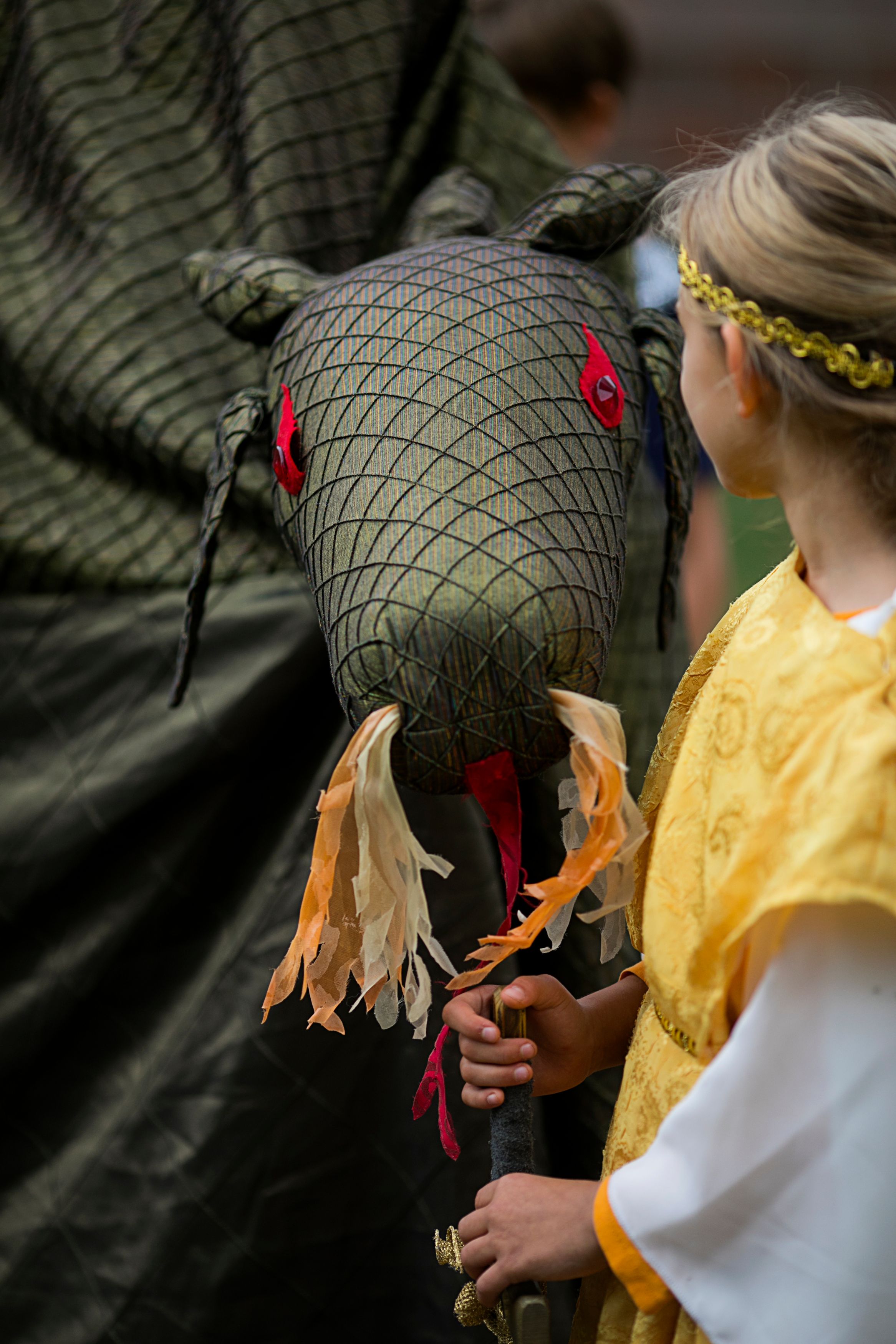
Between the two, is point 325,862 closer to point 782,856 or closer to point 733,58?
point 782,856

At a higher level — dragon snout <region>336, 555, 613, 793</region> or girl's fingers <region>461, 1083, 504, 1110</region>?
dragon snout <region>336, 555, 613, 793</region>

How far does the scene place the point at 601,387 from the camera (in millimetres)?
692

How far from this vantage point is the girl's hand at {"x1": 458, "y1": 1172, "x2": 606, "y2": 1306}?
0.57 metres

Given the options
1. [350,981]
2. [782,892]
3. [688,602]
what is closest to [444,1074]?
[350,981]

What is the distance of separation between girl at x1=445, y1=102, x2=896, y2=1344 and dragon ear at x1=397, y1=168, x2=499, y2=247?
288mm

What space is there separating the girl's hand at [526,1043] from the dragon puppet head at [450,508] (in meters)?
0.04

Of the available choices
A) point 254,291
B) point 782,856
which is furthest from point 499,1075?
point 254,291

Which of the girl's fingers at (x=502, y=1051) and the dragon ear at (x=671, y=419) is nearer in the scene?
the girl's fingers at (x=502, y=1051)

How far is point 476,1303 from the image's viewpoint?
0.63 m

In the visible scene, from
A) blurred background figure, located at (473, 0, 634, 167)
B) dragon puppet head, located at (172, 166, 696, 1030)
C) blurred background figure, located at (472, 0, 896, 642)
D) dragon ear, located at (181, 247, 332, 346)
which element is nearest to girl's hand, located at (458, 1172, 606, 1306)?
dragon puppet head, located at (172, 166, 696, 1030)

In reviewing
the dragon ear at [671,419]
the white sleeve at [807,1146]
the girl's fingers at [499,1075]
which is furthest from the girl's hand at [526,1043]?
the dragon ear at [671,419]

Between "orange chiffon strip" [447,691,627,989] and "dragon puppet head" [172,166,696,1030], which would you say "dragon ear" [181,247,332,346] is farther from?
"orange chiffon strip" [447,691,627,989]

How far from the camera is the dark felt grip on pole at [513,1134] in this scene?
0.64m

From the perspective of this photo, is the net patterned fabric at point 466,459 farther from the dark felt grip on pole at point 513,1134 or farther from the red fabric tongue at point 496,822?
the dark felt grip on pole at point 513,1134
